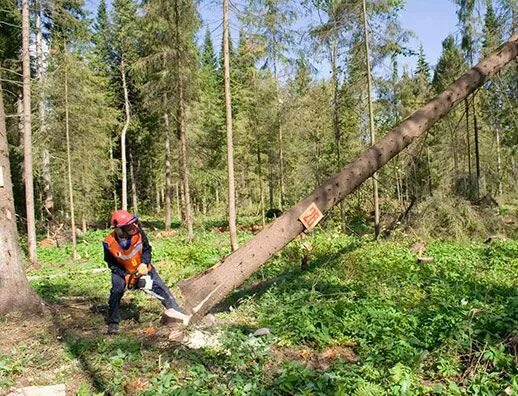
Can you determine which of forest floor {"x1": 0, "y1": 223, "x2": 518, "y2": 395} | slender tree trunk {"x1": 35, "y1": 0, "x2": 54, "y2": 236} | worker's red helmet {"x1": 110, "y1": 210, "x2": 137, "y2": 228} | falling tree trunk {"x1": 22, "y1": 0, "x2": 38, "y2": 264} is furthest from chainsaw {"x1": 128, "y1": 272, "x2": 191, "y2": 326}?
slender tree trunk {"x1": 35, "y1": 0, "x2": 54, "y2": 236}

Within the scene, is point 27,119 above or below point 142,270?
above

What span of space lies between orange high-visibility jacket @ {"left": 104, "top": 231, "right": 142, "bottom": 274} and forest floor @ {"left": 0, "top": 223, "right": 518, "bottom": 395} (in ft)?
2.64

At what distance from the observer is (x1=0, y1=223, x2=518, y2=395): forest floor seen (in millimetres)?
3709

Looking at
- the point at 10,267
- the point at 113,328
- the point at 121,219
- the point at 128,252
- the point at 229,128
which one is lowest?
the point at 113,328

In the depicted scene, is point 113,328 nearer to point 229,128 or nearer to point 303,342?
point 303,342

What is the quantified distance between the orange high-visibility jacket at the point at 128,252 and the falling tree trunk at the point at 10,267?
4.29 ft

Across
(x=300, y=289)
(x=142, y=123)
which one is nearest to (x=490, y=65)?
(x=300, y=289)

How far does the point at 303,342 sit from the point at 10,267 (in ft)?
13.1

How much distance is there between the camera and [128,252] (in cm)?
564

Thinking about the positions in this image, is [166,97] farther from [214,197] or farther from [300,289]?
[214,197]

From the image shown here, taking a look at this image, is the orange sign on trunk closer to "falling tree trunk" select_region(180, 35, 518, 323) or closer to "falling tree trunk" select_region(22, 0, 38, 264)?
"falling tree trunk" select_region(180, 35, 518, 323)

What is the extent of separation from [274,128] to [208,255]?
12.7m

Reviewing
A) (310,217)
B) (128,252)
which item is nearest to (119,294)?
(128,252)

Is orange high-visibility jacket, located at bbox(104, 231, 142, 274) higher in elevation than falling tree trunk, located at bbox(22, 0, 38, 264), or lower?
lower
